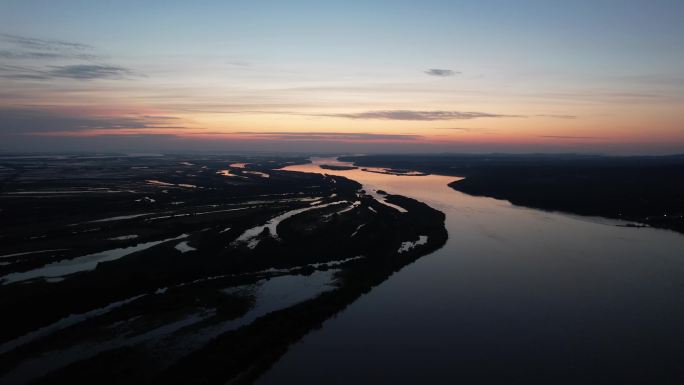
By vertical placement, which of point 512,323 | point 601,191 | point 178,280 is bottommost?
point 178,280

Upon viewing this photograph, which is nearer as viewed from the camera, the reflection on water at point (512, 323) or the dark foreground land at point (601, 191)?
the reflection on water at point (512, 323)

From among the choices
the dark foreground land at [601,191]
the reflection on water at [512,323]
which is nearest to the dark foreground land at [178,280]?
the reflection on water at [512,323]

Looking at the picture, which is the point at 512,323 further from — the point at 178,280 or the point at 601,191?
the point at 601,191

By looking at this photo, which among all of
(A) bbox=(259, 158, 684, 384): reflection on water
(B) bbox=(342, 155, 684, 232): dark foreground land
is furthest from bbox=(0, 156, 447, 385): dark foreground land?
(B) bbox=(342, 155, 684, 232): dark foreground land

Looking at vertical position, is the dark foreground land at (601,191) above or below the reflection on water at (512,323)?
above

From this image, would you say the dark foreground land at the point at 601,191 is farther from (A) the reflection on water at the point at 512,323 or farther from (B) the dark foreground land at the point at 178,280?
(B) the dark foreground land at the point at 178,280

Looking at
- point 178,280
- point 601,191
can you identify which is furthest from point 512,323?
point 601,191

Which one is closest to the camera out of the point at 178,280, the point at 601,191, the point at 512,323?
the point at 512,323
